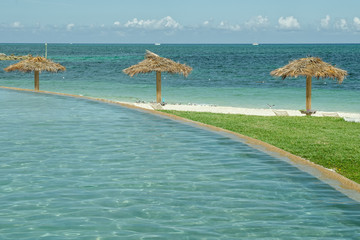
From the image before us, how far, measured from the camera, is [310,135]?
1412cm

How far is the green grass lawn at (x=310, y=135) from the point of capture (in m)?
10.8

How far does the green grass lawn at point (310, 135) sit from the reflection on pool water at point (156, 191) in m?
0.88

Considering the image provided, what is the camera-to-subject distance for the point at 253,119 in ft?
59.0

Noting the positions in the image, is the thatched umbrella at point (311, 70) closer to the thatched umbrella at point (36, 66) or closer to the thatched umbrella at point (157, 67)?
the thatched umbrella at point (157, 67)

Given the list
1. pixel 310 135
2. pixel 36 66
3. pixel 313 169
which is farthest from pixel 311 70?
pixel 36 66

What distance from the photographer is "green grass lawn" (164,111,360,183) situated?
35.4 ft

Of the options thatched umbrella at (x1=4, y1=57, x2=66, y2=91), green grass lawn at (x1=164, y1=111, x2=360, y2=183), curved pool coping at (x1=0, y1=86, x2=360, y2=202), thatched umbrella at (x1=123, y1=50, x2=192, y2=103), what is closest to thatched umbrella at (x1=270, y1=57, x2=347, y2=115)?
green grass lawn at (x1=164, y1=111, x2=360, y2=183)

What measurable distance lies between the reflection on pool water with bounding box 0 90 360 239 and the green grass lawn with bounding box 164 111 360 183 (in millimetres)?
878

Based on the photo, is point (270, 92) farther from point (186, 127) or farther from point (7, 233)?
point (7, 233)

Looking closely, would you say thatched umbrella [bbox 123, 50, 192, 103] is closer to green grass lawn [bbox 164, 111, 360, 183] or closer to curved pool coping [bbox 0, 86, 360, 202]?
green grass lawn [bbox 164, 111, 360, 183]

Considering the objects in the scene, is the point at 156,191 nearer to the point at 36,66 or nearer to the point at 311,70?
→ the point at 311,70

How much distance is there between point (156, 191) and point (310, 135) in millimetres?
6594

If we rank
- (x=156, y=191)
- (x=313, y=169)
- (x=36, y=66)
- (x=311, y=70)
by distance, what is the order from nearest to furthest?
1. (x=156, y=191)
2. (x=313, y=169)
3. (x=311, y=70)
4. (x=36, y=66)

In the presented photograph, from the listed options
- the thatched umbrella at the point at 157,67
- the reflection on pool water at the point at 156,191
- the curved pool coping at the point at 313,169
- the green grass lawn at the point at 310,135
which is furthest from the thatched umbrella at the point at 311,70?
the reflection on pool water at the point at 156,191
